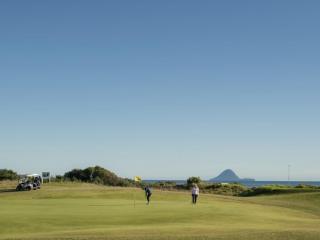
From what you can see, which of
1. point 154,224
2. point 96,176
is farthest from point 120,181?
point 154,224

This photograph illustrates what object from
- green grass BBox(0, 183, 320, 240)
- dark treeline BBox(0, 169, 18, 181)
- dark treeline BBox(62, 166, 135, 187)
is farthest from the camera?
dark treeline BBox(62, 166, 135, 187)

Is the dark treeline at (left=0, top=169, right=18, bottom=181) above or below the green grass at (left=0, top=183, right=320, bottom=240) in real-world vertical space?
above

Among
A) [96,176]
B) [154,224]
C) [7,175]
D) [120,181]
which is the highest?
[7,175]

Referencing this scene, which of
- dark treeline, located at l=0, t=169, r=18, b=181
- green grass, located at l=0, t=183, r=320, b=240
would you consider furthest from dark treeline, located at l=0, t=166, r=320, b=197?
green grass, located at l=0, t=183, r=320, b=240

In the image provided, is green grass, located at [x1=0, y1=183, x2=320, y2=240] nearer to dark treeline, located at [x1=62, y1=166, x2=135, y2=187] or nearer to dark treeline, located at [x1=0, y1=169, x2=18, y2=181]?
dark treeline, located at [x1=62, y1=166, x2=135, y2=187]

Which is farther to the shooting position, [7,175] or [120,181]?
[120,181]

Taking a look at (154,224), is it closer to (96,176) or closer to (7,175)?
(7,175)

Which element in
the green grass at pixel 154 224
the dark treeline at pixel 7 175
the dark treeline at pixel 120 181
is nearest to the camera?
the green grass at pixel 154 224

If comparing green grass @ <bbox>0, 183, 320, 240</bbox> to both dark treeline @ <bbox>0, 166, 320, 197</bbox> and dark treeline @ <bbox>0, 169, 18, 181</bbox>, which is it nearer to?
dark treeline @ <bbox>0, 166, 320, 197</bbox>

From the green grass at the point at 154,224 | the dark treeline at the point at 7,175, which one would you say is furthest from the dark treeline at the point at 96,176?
the green grass at the point at 154,224

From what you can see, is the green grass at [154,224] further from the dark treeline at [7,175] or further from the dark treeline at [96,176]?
the dark treeline at [7,175]

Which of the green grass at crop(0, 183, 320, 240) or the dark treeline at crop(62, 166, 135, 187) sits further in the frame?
the dark treeline at crop(62, 166, 135, 187)

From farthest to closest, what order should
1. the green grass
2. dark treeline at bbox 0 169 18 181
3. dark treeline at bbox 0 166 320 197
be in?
dark treeline at bbox 0 169 18 181 < dark treeline at bbox 0 166 320 197 < the green grass

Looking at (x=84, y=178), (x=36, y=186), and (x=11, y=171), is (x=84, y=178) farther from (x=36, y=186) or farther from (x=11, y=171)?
(x=36, y=186)
